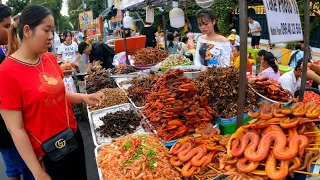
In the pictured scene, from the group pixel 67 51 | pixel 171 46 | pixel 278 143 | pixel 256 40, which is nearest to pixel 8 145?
pixel 278 143

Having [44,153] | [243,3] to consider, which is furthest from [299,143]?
[44,153]

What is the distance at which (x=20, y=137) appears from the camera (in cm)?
192

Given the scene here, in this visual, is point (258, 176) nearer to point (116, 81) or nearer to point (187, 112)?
point (187, 112)

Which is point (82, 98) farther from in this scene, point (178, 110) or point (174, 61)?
point (174, 61)

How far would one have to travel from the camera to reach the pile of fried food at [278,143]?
173 centimetres

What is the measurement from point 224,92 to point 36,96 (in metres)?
2.07

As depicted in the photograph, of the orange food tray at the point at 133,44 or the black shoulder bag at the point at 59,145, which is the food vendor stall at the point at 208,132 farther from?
the orange food tray at the point at 133,44

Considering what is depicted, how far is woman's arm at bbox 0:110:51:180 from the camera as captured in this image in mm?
1893

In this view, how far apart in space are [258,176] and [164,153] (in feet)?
3.07

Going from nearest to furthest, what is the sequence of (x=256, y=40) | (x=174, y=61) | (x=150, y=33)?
(x=174, y=61) < (x=150, y=33) < (x=256, y=40)

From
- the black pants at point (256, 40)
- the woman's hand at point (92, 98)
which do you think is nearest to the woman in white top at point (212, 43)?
the woman's hand at point (92, 98)

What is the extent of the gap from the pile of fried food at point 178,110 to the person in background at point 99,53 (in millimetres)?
4705

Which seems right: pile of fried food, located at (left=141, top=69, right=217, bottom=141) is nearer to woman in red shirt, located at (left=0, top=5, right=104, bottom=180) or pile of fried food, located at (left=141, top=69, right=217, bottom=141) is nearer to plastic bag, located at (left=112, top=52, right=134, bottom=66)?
woman in red shirt, located at (left=0, top=5, right=104, bottom=180)

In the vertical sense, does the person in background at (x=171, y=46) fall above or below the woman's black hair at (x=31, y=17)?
below
